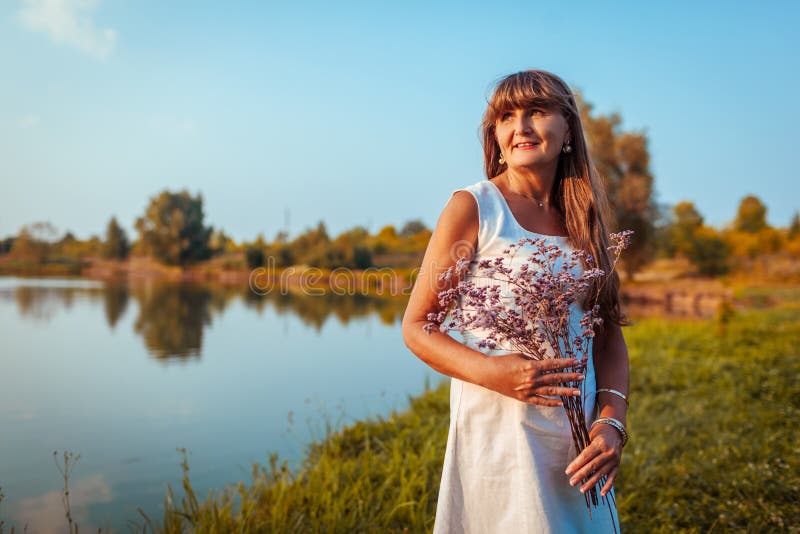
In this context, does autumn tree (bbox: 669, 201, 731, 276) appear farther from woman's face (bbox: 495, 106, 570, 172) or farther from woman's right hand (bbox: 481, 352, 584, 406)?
woman's right hand (bbox: 481, 352, 584, 406)

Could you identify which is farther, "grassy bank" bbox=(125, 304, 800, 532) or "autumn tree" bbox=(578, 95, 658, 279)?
"autumn tree" bbox=(578, 95, 658, 279)

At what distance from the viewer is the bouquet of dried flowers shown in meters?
1.23

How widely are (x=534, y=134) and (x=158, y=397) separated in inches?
248

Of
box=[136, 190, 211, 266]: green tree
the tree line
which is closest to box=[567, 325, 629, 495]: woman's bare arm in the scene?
the tree line

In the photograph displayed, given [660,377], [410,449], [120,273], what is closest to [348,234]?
[120,273]

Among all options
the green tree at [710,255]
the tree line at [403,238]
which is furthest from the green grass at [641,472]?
the green tree at [710,255]

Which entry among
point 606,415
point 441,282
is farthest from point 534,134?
point 606,415

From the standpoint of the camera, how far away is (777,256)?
2561cm

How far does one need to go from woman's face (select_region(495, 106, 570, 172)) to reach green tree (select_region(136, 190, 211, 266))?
125 feet

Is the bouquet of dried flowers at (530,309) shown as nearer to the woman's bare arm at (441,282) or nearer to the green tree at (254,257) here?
the woman's bare arm at (441,282)

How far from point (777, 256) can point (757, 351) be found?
21.9 meters

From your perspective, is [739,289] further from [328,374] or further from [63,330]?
[63,330]

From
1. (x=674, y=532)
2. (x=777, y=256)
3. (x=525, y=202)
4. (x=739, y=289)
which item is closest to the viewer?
(x=525, y=202)

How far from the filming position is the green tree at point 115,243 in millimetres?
38969
